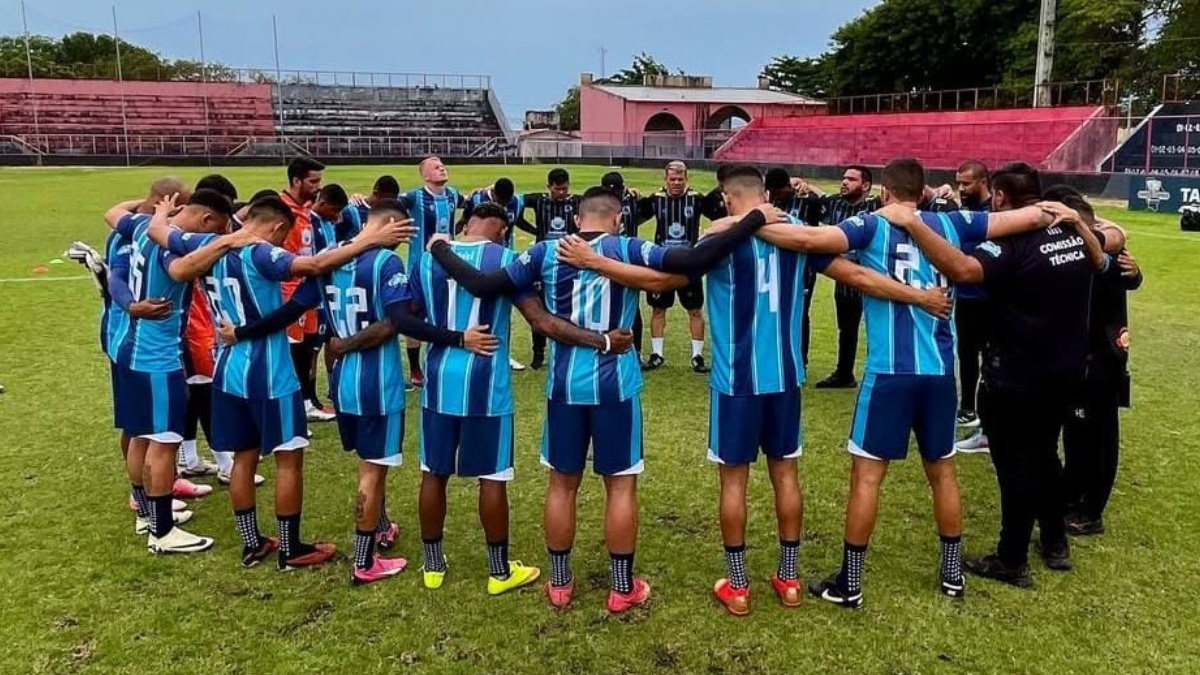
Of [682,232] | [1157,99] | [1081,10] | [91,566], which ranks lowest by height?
[91,566]

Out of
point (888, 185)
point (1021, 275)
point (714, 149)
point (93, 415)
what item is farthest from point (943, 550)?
point (714, 149)

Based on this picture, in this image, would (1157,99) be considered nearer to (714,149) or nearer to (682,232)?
(714,149)

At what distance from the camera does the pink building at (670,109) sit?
64.4 m

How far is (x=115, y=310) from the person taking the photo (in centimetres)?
561

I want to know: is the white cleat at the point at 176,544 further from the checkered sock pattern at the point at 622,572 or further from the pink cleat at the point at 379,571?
the checkered sock pattern at the point at 622,572

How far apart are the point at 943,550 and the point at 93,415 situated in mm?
7148

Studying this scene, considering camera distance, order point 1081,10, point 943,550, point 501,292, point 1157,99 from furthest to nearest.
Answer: point 1081,10 < point 1157,99 < point 943,550 < point 501,292

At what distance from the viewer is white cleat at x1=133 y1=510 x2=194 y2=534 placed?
5.74 meters

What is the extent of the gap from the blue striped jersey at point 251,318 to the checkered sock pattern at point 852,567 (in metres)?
3.04

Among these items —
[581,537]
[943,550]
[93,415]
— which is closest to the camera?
[943,550]

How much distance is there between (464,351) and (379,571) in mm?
1379

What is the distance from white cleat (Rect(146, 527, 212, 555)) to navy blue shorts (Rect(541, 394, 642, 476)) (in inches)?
92.1

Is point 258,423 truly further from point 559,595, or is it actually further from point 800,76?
point 800,76

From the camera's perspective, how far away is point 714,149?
2270 inches
